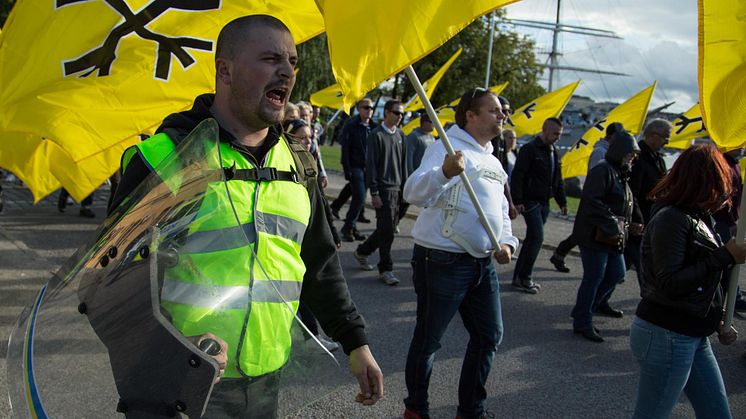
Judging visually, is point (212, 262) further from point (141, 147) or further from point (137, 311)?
point (141, 147)

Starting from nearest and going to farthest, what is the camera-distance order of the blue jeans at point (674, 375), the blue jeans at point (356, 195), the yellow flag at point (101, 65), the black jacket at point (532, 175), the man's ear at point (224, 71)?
the man's ear at point (224, 71) → the blue jeans at point (674, 375) → the yellow flag at point (101, 65) → the black jacket at point (532, 175) → the blue jeans at point (356, 195)

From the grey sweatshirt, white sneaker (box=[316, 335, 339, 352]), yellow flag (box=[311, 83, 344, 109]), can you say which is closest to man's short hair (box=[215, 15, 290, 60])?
white sneaker (box=[316, 335, 339, 352])

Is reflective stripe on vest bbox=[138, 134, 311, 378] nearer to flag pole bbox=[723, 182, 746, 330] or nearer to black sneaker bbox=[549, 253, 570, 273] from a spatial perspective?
flag pole bbox=[723, 182, 746, 330]

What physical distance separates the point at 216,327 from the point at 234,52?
33.8 inches

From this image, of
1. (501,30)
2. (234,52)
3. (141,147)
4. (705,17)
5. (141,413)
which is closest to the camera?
(141,413)

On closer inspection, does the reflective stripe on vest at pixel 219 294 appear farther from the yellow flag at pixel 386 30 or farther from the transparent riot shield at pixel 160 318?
the yellow flag at pixel 386 30

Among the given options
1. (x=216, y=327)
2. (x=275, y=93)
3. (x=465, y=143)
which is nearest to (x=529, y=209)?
(x=465, y=143)

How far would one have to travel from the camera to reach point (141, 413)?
143cm

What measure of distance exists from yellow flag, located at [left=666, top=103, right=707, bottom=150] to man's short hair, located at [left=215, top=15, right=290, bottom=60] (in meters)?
8.77

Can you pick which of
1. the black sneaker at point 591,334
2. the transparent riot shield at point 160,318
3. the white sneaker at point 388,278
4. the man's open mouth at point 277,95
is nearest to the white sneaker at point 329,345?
the transparent riot shield at point 160,318

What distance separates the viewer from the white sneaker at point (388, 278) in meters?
7.07

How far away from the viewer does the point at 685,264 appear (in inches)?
122

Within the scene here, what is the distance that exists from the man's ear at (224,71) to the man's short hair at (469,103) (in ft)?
6.87

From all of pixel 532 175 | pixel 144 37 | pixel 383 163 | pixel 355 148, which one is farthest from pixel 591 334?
pixel 355 148
